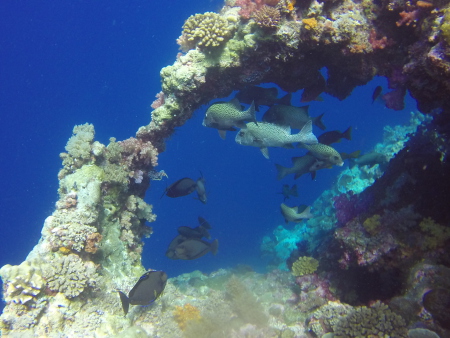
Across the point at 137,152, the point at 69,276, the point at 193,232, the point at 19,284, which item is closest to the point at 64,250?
the point at 69,276

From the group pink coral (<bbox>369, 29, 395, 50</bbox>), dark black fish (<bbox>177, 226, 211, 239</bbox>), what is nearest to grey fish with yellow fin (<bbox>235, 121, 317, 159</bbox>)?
pink coral (<bbox>369, 29, 395, 50</bbox>)

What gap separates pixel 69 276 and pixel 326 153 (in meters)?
5.17

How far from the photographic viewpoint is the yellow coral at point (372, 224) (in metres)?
4.68

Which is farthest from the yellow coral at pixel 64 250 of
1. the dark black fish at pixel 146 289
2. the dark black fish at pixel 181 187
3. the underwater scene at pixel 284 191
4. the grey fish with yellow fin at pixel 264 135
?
the grey fish with yellow fin at pixel 264 135

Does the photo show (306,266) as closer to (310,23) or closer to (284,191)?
(284,191)

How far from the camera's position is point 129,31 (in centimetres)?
6184

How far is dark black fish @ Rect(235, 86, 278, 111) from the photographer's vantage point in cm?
609

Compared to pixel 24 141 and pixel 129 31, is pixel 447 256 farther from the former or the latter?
pixel 24 141

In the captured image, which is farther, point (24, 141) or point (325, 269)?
point (24, 141)

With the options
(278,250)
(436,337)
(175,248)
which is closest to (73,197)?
(175,248)

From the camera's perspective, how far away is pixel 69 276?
456 centimetres

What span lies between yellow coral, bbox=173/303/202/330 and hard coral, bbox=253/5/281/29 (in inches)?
242

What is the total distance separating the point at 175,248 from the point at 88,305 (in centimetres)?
217

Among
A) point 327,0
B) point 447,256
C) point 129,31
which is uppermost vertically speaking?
point 129,31
